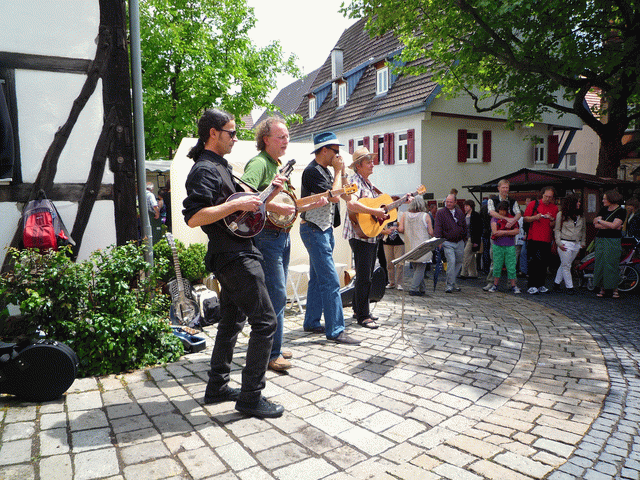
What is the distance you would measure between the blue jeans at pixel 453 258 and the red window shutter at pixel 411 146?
10.9 meters

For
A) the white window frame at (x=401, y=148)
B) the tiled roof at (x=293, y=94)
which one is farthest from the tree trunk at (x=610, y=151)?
the tiled roof at (x=293, y=94)

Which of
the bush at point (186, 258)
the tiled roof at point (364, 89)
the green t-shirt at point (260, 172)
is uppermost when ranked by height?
the tiled roof at point (364, 89)

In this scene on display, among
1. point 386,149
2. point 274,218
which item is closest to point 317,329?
point 274,218

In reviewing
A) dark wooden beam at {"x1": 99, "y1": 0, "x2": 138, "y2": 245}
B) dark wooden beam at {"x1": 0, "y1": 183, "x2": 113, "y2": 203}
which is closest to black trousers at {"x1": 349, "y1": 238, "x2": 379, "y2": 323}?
dark wooden beam at {"x1": 99, "y1": 0, "x2": 138, "y2": 245}

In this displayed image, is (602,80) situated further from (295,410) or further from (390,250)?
(295,410)

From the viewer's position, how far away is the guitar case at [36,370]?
Result: 368 centimetres

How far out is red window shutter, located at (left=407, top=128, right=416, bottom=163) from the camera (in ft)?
66.5

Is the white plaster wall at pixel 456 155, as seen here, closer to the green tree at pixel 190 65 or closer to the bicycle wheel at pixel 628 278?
the green tree at pixel 190 65

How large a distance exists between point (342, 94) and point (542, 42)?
15.3 metres

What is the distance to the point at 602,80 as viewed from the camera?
12016mm

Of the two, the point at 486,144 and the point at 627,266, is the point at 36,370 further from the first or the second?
the point at 486,144

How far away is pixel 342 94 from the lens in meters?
26.7

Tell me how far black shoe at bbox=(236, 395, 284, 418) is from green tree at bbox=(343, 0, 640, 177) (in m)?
9.10

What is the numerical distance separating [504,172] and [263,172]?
2040 centimetres
